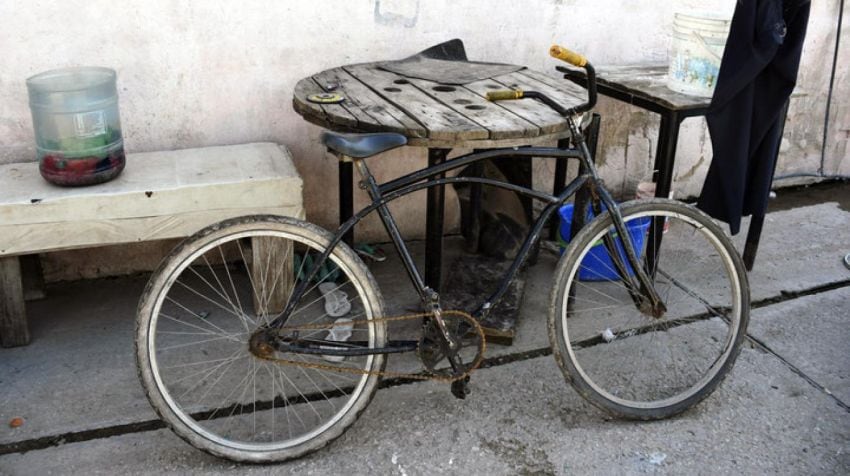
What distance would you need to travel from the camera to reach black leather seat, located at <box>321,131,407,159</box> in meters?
2.90

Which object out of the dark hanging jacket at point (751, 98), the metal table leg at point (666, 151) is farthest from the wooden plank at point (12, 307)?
the dark hanging jacket at point (751, 98)

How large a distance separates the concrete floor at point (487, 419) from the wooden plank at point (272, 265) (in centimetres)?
59

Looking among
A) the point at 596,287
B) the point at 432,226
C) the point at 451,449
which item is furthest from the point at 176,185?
the point at 596,287

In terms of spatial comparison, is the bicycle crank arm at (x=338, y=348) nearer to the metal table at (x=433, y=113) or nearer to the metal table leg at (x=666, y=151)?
the metal table at (x=433, y=113)

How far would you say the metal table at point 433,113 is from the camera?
10.4 feet

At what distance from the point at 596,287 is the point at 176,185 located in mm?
2237

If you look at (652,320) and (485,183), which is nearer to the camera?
(485,183)

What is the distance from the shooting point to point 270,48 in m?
4.22

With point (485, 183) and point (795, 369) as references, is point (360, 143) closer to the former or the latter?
point (485, 183)

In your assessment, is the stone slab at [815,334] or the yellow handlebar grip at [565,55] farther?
the stone slab at [815,334]

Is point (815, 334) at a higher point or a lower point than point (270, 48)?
lower

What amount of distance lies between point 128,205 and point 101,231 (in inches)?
6.5

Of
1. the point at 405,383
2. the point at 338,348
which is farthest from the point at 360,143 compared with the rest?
the point at 405,383

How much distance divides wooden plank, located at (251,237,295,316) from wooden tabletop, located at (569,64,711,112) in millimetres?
1818
